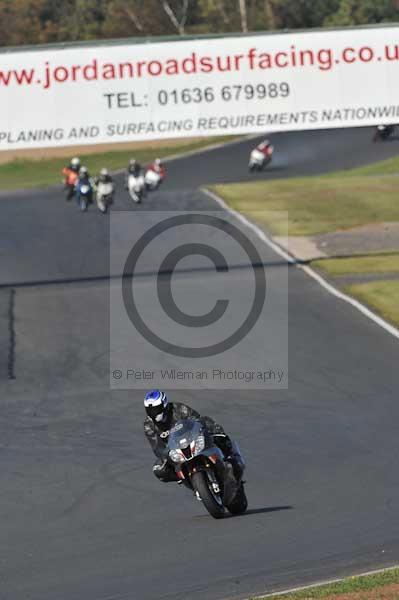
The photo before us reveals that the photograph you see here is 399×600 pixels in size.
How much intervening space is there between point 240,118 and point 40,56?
16.3 ft

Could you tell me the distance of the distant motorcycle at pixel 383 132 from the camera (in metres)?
63.4

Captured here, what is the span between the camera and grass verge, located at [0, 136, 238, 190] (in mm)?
67625

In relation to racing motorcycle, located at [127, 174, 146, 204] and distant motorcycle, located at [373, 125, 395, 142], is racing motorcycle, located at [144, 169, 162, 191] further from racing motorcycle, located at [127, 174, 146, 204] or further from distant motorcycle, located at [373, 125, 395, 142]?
distant motorcycle, located at [373, 125, 395, 142]

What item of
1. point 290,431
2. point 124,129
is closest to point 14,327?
point 124,129

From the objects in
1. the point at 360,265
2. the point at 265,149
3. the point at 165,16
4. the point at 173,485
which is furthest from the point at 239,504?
the point at 165,16

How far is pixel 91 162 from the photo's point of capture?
2773 inches

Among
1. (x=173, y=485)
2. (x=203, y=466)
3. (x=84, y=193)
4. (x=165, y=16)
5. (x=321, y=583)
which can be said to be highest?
(x=165, y=16)

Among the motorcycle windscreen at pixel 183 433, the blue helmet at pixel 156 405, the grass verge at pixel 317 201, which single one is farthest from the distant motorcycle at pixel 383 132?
the motorcycle windscreen at pixel 183 433

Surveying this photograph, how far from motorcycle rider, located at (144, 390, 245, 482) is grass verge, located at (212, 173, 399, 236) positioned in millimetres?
26744

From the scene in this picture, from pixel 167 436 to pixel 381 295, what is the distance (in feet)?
53.7

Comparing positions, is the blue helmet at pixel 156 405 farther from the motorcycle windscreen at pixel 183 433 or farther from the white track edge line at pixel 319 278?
the white track edge line at pixel 319 278

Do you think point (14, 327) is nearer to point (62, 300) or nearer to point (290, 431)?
point (62, 300)

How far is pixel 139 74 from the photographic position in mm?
30500

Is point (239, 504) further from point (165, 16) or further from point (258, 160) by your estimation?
point (165, 16)
